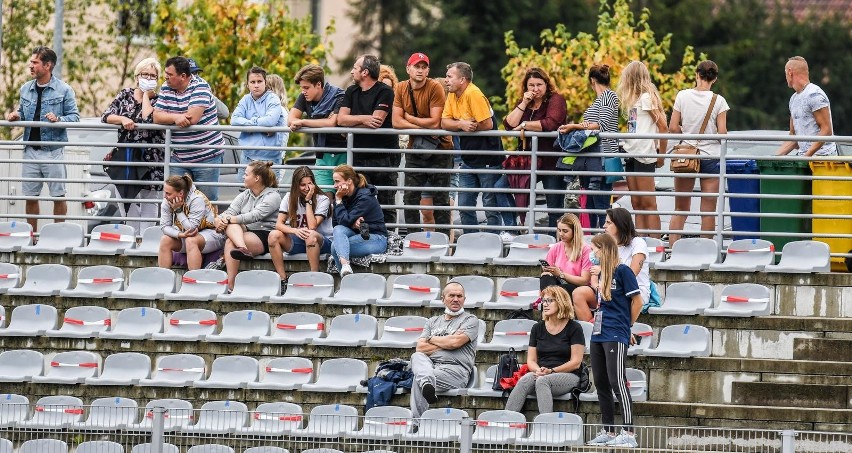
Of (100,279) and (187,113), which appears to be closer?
(100,279)

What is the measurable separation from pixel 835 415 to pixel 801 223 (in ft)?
9.26

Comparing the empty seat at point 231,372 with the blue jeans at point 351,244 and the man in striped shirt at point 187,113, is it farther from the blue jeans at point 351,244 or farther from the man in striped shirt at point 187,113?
the man in striped shirt at point 187,113

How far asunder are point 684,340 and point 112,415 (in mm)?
4655

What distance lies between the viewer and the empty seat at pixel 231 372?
15.7m

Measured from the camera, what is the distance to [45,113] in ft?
60.1

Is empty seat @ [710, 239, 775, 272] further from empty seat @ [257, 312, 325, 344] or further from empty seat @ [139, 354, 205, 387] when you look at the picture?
empty seat @ [139, 354, 205, 387]

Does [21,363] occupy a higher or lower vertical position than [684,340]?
lower

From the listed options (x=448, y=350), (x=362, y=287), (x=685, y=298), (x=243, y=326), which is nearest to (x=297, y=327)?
(x=243, y=326)

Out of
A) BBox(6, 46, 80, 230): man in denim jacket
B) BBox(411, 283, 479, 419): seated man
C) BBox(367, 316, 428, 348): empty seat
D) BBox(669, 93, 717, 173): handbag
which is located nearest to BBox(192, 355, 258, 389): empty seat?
BBox(367, 316, 428, 348): empty seat

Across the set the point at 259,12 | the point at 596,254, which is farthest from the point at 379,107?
the point at 259,12

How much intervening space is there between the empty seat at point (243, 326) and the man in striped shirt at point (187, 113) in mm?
1794

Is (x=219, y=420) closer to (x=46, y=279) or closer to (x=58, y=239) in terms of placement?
(x=46, y=279)

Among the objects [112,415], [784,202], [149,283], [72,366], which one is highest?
[784,202]

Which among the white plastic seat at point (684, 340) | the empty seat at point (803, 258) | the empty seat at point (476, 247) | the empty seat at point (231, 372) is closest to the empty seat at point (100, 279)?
the empty seat at point (231, 372)
